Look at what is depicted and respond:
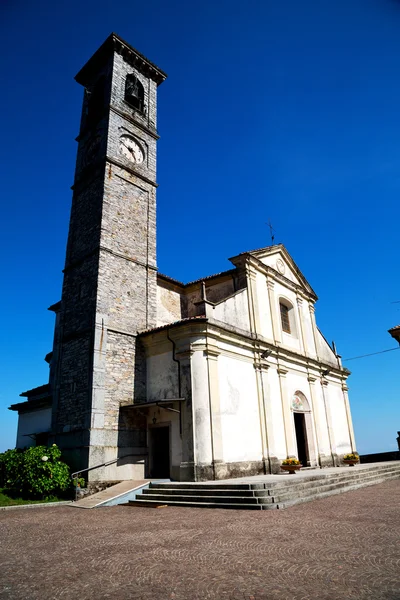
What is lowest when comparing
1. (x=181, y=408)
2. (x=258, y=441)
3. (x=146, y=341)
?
(x=258, y=441)

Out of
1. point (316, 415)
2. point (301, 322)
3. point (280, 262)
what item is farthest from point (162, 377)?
point (280, 262)

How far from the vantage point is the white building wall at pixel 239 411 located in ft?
47.6

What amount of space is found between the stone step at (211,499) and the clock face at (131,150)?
47.9 feet

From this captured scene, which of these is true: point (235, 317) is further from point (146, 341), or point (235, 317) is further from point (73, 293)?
point (73, 293)

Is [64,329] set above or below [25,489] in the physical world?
above

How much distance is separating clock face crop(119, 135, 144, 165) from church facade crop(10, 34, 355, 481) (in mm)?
65

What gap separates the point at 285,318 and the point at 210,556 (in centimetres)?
1708

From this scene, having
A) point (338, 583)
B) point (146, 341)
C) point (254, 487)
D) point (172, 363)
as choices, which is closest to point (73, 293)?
point (146, 341)

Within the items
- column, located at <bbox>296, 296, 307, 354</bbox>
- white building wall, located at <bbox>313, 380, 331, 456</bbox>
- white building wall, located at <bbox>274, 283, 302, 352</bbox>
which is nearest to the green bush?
white building wall, located at <bbox>274, 283, 302, 352</bbox>

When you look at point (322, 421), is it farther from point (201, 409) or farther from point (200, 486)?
point (200, 486)

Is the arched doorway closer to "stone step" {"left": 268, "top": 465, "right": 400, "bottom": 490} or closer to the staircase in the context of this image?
"stone step" {"left": 268, "top": 465, "right": 400, "bottom": 490}

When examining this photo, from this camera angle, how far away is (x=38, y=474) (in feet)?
41.5

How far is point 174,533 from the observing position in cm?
693

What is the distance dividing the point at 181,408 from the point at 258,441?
13.5ft
